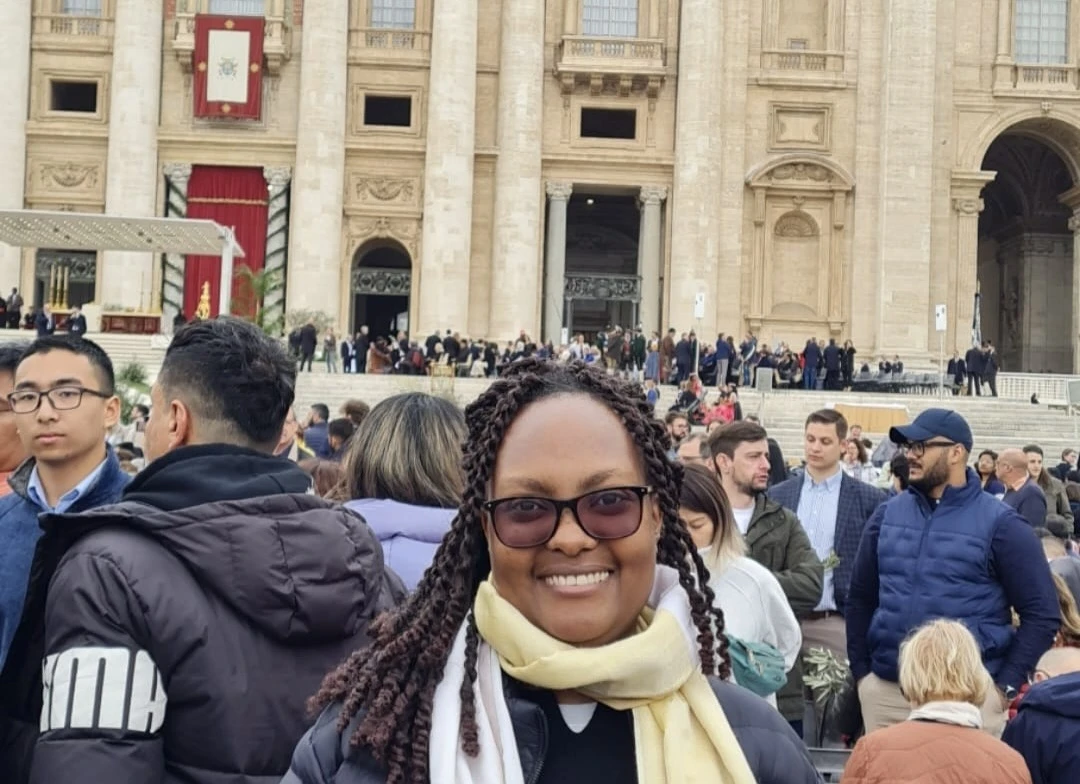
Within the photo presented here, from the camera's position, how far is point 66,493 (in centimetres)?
365

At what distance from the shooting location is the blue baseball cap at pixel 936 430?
5867mm

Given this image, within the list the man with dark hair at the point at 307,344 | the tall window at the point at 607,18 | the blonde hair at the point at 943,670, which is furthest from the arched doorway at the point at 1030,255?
the blonde hair at the point at 943,670

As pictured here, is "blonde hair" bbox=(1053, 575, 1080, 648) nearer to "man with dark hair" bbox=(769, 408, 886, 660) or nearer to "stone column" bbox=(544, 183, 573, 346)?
"man with dark hair" bbox=(769, 408, 886, 660)

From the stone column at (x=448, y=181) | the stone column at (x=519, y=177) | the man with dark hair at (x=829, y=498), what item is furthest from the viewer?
the stone column at (x=519, y=177)

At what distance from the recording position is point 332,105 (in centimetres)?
3500

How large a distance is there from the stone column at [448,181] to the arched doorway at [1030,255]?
48.3 feet

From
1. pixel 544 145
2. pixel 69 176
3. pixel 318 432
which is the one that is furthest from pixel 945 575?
pixel 69 176

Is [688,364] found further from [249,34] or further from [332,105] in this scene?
[249,34]

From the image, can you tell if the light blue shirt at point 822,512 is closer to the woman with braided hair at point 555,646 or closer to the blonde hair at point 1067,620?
the blonde hair at point 1067,620

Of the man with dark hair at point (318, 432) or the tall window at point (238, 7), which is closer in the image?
the man with dark hair at point (318, 432)

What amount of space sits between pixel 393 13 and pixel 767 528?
32259mm

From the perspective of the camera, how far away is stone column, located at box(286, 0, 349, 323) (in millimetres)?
34719

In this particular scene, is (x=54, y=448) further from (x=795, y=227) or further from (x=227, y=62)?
(x=795, y=227)

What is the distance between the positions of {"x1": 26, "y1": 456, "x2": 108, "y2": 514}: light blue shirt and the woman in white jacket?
1.91m
